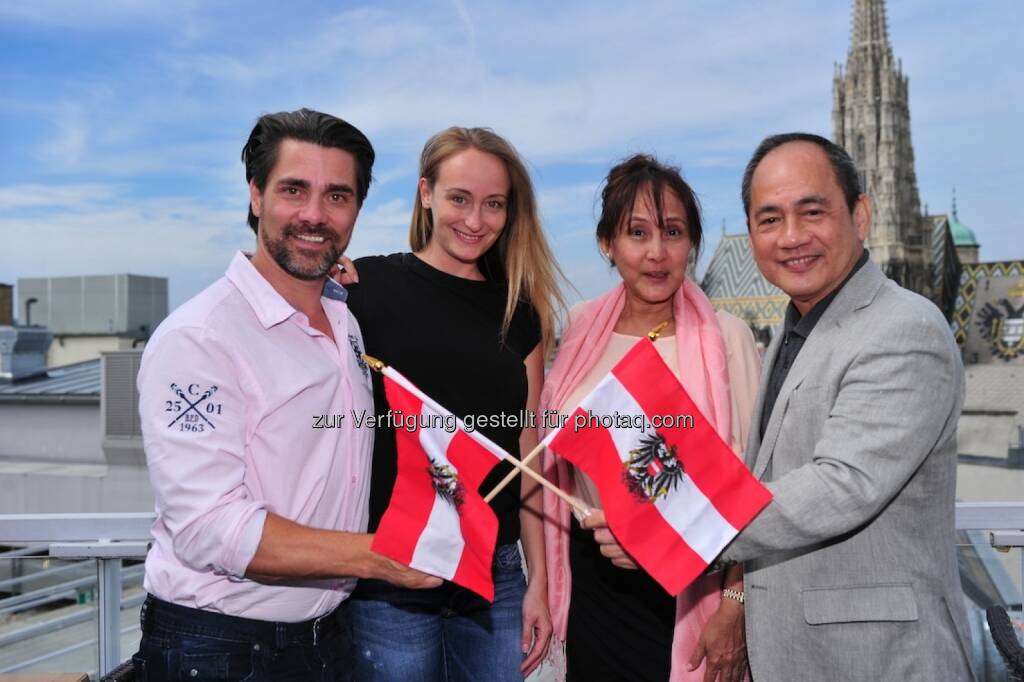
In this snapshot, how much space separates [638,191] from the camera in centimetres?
316

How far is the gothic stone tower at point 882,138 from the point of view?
63250 millimetres

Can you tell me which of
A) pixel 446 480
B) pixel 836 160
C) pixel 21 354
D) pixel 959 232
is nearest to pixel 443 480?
pixel 446 480

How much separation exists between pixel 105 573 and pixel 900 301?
10.5 ft

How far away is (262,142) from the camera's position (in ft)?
8.20

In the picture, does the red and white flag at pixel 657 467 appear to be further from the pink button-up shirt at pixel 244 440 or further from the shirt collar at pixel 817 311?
the pink button-up shirt at pixel 244 440

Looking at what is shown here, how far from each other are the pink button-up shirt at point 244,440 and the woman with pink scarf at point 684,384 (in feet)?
3.32

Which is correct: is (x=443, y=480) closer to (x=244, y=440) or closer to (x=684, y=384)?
(x=244, y=440)

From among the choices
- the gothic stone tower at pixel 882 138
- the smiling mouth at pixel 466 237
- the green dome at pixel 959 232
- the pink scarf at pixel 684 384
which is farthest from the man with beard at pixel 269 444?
the green dome at pixel 959 232

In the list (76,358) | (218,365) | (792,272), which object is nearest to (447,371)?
(218,365)

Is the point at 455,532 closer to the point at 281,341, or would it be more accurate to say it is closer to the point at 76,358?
the point at 281,341

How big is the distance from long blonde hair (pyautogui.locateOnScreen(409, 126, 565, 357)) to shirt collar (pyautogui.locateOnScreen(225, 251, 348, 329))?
906 mm

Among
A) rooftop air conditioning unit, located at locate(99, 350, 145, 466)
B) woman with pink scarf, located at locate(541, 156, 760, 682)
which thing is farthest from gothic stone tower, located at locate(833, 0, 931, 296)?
woman with pink scarf, located at locate(541, 156, 760, 682)

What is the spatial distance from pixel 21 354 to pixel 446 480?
1210 inches

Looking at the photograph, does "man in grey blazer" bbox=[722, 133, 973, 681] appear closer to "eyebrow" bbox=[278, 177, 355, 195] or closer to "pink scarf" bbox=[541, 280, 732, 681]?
"pink scarf" bbox=[541, 280, 732, 681]
